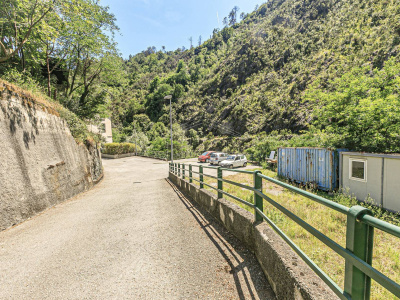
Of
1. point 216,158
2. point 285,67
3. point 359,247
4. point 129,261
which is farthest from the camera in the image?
point 285,67

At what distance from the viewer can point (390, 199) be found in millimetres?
7664

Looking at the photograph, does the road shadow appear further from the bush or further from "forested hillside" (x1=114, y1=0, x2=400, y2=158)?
the bush

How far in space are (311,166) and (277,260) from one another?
1142 cm

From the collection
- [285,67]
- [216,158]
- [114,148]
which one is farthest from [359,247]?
[285,67]

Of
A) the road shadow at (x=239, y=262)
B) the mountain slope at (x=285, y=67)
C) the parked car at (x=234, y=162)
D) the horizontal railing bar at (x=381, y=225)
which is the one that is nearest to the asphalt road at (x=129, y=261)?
the road shadow at (x=239, y=262)

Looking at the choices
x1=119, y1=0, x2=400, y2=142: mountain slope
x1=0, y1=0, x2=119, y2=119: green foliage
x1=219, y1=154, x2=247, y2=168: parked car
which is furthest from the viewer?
x1=119, y1=0, x2=400, y2=142: mountain slope

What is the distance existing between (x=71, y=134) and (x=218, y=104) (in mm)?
73890

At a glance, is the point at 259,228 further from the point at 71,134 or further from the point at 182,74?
the point at 182,74

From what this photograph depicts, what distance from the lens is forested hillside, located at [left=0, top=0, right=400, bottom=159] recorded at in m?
11.7

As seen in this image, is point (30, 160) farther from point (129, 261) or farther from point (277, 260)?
point (277, 260)

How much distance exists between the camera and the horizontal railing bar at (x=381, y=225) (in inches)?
40.0

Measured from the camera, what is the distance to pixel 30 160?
21.9 feet

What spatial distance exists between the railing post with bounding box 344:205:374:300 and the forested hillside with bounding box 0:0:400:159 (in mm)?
10286

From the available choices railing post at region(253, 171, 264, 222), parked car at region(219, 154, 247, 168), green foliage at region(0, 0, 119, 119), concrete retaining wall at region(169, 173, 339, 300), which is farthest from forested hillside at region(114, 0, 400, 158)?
green foliage at region(0, 0, 119, 119)
